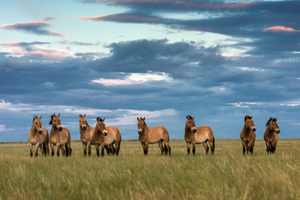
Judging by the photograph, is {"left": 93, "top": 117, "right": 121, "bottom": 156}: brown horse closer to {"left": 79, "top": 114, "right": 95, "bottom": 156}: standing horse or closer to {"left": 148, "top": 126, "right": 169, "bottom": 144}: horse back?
{"left": 79, "top": 114, "right": 95, "bottom": 156}: standing horse

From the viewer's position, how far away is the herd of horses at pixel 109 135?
23.7 meters

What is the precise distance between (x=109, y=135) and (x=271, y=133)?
412 inches

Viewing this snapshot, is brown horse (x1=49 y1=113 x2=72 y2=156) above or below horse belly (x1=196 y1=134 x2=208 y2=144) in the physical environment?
above

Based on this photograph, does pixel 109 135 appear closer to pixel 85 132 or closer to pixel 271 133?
pixel 85 132

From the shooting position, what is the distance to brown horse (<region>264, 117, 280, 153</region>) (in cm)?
2559

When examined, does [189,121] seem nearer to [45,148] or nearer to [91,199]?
[45,148]

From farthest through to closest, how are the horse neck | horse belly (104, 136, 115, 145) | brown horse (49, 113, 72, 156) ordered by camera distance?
horse belly (104, 136, 115, 145) < the horse neck < brown horse (49, 113, 72, 156)

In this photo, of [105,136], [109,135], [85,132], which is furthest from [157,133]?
[85,132]

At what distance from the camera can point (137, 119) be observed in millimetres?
24922

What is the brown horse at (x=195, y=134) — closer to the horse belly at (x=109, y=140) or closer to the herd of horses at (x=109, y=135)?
the herd of horses at (x=109, y=135)

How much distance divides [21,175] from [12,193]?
2.62m

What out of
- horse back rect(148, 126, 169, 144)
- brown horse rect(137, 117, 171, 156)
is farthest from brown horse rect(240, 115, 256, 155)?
horse back rect(148, 126, 169, 144)

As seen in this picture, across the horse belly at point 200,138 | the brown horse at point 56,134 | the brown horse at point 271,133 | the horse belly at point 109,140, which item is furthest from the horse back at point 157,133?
the brown horse at point 271,133

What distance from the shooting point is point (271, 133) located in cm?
2636
